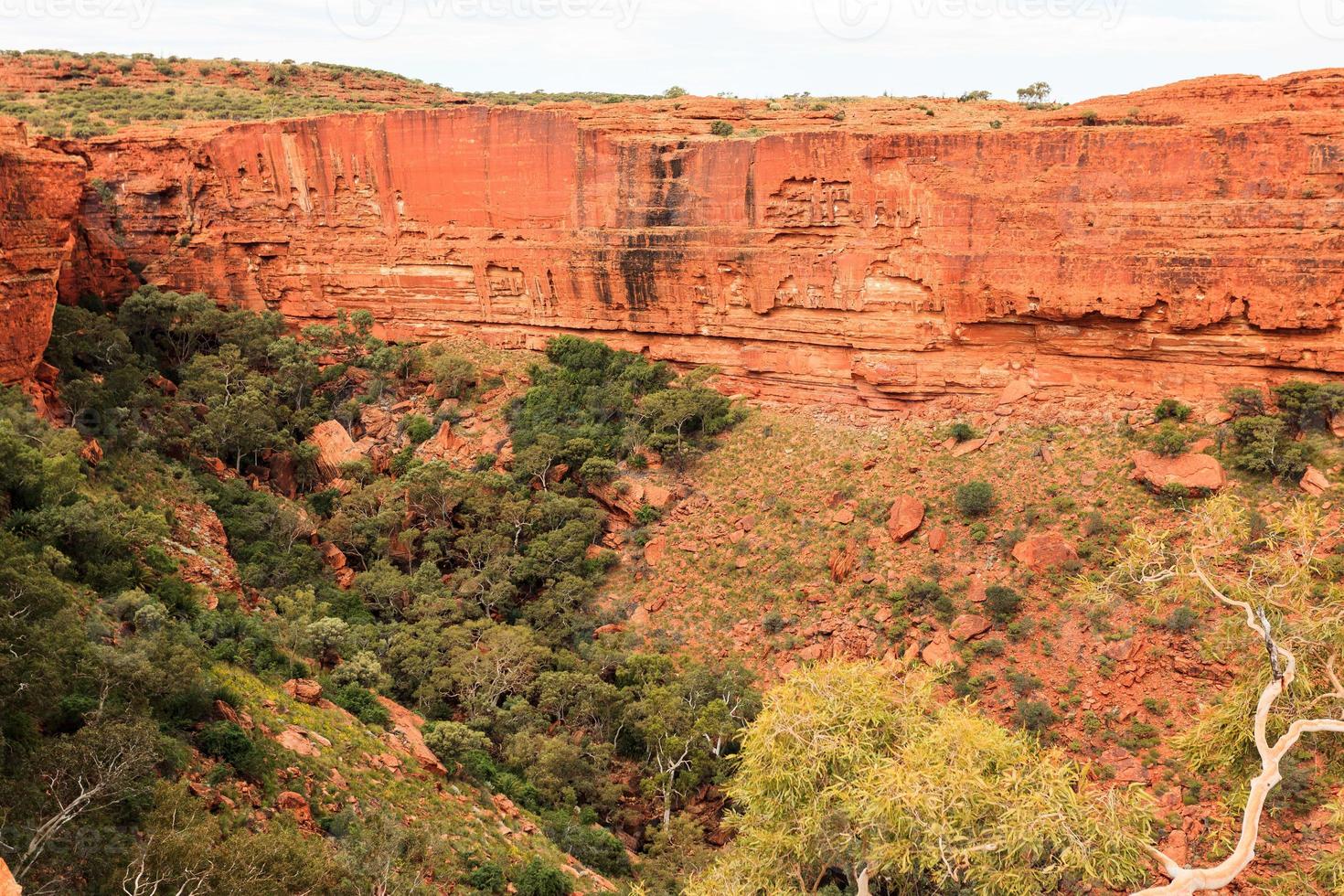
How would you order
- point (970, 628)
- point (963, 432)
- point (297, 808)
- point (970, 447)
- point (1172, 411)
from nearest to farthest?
1. point (297, 808)
2. point (970, 628)
3. point (1172, 411)
4. point (970, 447)
5. point (963, 432)

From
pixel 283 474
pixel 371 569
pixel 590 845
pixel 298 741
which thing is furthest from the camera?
pixel 283 474

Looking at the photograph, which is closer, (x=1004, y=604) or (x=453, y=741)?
(x=453, y=741)

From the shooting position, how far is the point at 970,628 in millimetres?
26328

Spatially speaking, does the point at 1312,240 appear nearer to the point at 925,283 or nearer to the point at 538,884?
the point at 925,283

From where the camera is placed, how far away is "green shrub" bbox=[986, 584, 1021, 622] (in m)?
26.3

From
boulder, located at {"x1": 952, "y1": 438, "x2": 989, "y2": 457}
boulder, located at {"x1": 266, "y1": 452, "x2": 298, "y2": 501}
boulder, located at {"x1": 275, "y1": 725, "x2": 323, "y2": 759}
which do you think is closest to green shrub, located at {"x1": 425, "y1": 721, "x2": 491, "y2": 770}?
boulder, located at {"x1": 275, "y1": 725, "x2": 323, "y2": 759}

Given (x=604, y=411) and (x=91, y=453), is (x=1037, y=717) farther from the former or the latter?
(x=91, y=453)

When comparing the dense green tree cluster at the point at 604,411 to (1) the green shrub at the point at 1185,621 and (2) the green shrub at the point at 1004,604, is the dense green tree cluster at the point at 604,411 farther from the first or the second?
(1) the green shrub at the point at 1185,621

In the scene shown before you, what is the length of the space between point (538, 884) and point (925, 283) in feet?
63.8

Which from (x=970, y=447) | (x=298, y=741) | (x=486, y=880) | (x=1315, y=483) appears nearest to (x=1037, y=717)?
(x=1315, y=483)

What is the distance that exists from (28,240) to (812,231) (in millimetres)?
20372

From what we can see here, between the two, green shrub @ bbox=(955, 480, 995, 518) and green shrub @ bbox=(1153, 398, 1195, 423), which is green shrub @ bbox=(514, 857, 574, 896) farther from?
green shrub @ bbox=(1153, 398, 1195, 423)

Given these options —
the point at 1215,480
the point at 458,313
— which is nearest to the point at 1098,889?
the point at 1215,480

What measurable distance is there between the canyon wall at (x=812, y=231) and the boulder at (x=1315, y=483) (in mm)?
3327
